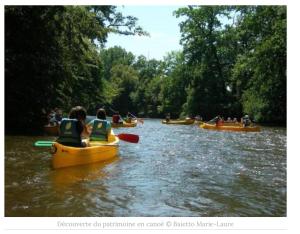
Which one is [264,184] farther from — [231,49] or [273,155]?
[231,49]

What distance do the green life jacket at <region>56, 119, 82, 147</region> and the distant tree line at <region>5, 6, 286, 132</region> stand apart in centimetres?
651

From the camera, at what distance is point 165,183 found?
861cm

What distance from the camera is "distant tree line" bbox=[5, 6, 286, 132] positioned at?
16844 mm

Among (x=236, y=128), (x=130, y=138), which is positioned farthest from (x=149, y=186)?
(x=236, y=128)

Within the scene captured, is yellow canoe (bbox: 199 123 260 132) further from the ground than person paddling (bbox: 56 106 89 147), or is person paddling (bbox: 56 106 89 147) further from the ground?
person paddling (bbox: 56 106 89 147)

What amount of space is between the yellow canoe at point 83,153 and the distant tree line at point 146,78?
6.28 metres

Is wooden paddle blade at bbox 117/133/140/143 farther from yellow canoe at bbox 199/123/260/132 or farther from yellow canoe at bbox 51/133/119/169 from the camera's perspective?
yellow canoe at bbox 199/123/260/132

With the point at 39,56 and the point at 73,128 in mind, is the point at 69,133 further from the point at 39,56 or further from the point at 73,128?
the point at 39,56

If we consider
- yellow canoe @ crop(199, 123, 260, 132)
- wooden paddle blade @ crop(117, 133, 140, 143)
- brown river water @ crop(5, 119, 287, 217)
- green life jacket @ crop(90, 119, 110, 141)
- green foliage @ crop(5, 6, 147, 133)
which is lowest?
brown river water @ crop(5, 119, 287, 217)

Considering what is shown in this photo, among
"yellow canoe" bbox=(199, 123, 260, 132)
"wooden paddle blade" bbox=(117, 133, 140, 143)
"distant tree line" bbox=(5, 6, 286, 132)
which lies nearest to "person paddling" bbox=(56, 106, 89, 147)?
"wooden paddle blade" bbox=(117, 133, 140, 143)

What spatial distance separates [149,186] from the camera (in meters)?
8.27

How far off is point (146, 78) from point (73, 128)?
66.9 metres

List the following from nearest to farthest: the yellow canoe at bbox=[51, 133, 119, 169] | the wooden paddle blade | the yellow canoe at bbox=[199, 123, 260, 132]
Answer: the yellow canoe at bbox=[51, 133, 119, 169] < the wooden paddle blade < the yellow canoe at bbox=[199, 123, 260, 132]
